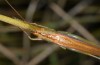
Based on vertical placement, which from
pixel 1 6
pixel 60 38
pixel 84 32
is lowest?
pixel 60 38

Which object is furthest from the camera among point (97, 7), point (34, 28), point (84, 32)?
point (97, 7)

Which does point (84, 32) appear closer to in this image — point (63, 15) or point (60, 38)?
point (63, 15)

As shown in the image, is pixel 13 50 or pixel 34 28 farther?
pixel 13 50

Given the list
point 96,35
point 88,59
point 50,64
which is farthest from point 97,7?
point 50,64

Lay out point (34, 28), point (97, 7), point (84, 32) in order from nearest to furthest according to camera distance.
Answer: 1. point (34, 28)
2. point (84, 32)
3. point (97, 7)

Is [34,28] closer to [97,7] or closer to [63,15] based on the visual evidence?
[63,15]

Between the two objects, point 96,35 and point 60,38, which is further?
point 96,35

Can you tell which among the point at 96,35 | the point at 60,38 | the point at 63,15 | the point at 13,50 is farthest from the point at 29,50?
the point at 60,38

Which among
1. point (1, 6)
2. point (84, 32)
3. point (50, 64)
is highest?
point (1, 6)

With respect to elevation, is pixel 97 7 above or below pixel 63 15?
above
